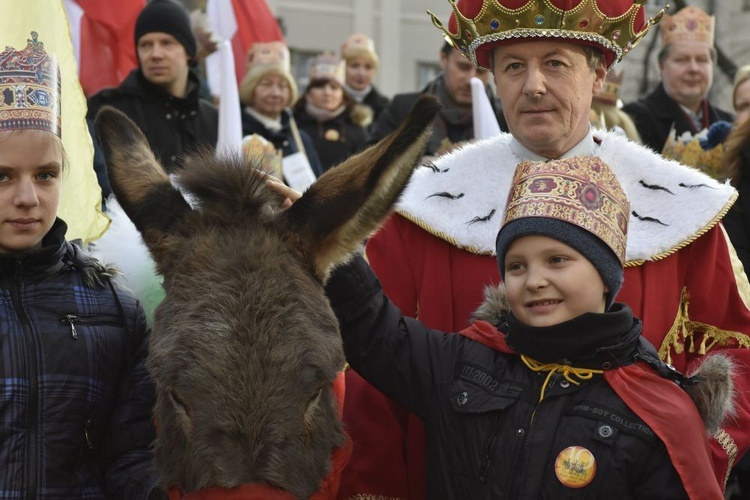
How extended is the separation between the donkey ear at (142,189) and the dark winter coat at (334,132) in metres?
7.17

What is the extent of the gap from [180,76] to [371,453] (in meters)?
4.86

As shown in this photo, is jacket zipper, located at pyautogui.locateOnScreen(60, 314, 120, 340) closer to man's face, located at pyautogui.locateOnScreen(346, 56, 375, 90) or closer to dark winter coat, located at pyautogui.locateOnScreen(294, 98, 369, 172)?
dark winter coat, located at pyautogui.locateOnScreen(294, 98, 369, 172)

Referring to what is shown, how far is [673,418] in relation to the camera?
335 centimetres

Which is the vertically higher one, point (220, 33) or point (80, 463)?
point (220, 33)

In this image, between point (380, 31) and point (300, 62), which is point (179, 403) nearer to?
point (300, 62)

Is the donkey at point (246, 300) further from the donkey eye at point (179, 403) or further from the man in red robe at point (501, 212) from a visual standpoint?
the man in red robe at point (501, 212)

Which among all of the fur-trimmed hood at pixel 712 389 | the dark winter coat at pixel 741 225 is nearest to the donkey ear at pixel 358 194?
the fur-trimmed hood at pixel 712 389

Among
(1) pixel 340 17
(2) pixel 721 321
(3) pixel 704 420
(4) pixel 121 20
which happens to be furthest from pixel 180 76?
(1) pixel 340 17

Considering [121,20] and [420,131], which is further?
[121,20]

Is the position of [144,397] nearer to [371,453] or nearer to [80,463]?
[80,463]

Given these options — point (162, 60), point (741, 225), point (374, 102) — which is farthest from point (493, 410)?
point (374, 102)

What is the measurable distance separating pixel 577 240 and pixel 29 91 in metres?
1.82

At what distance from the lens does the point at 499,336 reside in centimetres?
362

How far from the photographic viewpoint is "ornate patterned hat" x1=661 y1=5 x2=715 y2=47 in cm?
971
